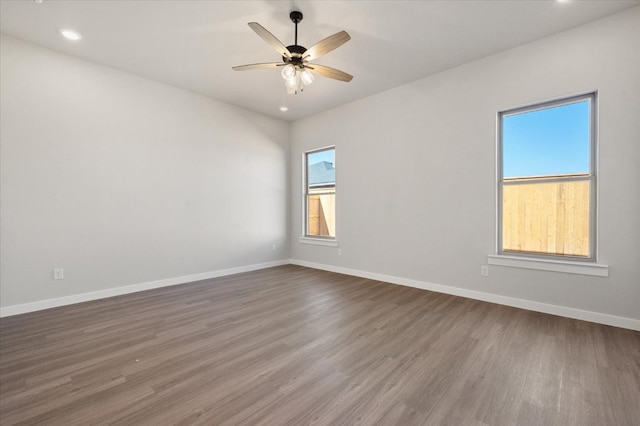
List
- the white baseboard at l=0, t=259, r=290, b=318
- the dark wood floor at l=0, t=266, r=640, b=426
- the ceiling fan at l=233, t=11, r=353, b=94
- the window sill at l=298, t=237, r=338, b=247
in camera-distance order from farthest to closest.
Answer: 1. the window sill at l=298, t=237, r=338, b=247
2. the white baseboard at l=0, t=259, r=290, b=318
3. the ceiling fan at l=233, t=11, r=353, b=94
4. the dark wood floor at l=0, t=266, r=640, b=426

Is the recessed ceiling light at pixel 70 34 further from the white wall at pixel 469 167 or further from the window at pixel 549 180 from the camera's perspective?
the window at pixel 549 180

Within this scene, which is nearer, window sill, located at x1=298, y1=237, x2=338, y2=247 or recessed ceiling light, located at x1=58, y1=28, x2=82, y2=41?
recessed ceiling light, located at x1=58, y1=28, x2=82, y2=41

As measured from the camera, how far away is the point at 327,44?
2.41m

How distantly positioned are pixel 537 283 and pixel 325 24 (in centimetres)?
362

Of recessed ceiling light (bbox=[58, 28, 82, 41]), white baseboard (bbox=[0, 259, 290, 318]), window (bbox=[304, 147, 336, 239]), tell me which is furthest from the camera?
window (bbox=[304, 147, 336, 239])

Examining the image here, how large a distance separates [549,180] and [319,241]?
358 centimetres

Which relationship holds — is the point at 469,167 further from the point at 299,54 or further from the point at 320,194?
the point at 320,194

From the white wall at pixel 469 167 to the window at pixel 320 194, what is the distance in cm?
23

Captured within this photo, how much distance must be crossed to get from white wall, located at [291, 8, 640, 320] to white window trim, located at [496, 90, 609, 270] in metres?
0.07

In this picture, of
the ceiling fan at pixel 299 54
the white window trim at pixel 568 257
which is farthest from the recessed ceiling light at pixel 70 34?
the white window trim at pixel 568 257

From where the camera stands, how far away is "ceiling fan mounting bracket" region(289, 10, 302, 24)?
8.48ft

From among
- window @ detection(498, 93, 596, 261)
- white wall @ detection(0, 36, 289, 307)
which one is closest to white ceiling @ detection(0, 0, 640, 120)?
white wall @ detection(0, 36, 289, 307)

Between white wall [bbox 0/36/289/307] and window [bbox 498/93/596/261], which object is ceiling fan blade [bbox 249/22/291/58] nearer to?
white wall [bbox 0/36/289/307]

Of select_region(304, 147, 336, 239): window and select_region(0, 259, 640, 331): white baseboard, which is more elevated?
select_region(304, 147, 336, 239): window
